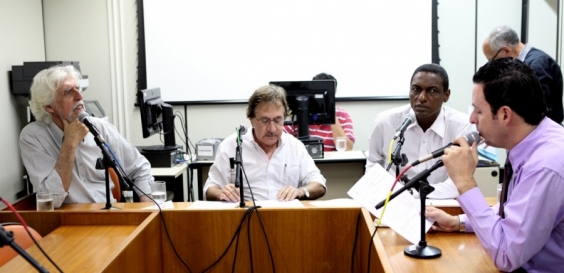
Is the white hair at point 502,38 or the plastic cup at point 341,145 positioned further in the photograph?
the plastic cup at point 341,145

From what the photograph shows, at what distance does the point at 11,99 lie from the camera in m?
4.34

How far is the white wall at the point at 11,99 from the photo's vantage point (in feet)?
13.9

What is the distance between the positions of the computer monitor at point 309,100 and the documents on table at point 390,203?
1922 mm

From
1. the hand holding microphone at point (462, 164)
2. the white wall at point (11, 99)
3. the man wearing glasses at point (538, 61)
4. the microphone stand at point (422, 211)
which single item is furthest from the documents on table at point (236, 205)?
the white wall at point (11, 99)

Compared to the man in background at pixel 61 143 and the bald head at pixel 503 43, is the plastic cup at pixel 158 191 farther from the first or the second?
the bald head at pixel 503 43

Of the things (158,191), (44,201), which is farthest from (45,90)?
(158,191)

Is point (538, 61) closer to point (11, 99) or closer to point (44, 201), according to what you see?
point (44, 201)

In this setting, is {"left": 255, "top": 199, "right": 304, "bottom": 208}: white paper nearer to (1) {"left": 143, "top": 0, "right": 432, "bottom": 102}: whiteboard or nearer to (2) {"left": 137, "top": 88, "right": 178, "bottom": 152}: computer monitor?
(2) {"left": 137, "top": 88, "right": 178, "bottom": 152}: computer monitor

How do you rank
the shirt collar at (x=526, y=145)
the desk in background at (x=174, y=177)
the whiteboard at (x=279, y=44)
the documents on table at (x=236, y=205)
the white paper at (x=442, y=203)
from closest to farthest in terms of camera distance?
the shirt collar at (x=526, y=145) → the white paper at (x=442, y=203) → the documents on table at (x=236, y=205) → the desk in background at (x=174, y=177) → the whiteboard at (x=279, y=44)

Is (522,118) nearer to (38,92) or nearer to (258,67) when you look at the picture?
(38,92)

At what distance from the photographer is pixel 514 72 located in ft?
5.46

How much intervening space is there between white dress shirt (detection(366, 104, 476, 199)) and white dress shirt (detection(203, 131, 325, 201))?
368 mm

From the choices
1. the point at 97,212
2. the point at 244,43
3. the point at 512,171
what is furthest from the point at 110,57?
the point at 512,171

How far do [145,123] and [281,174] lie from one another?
1388 millimetres
